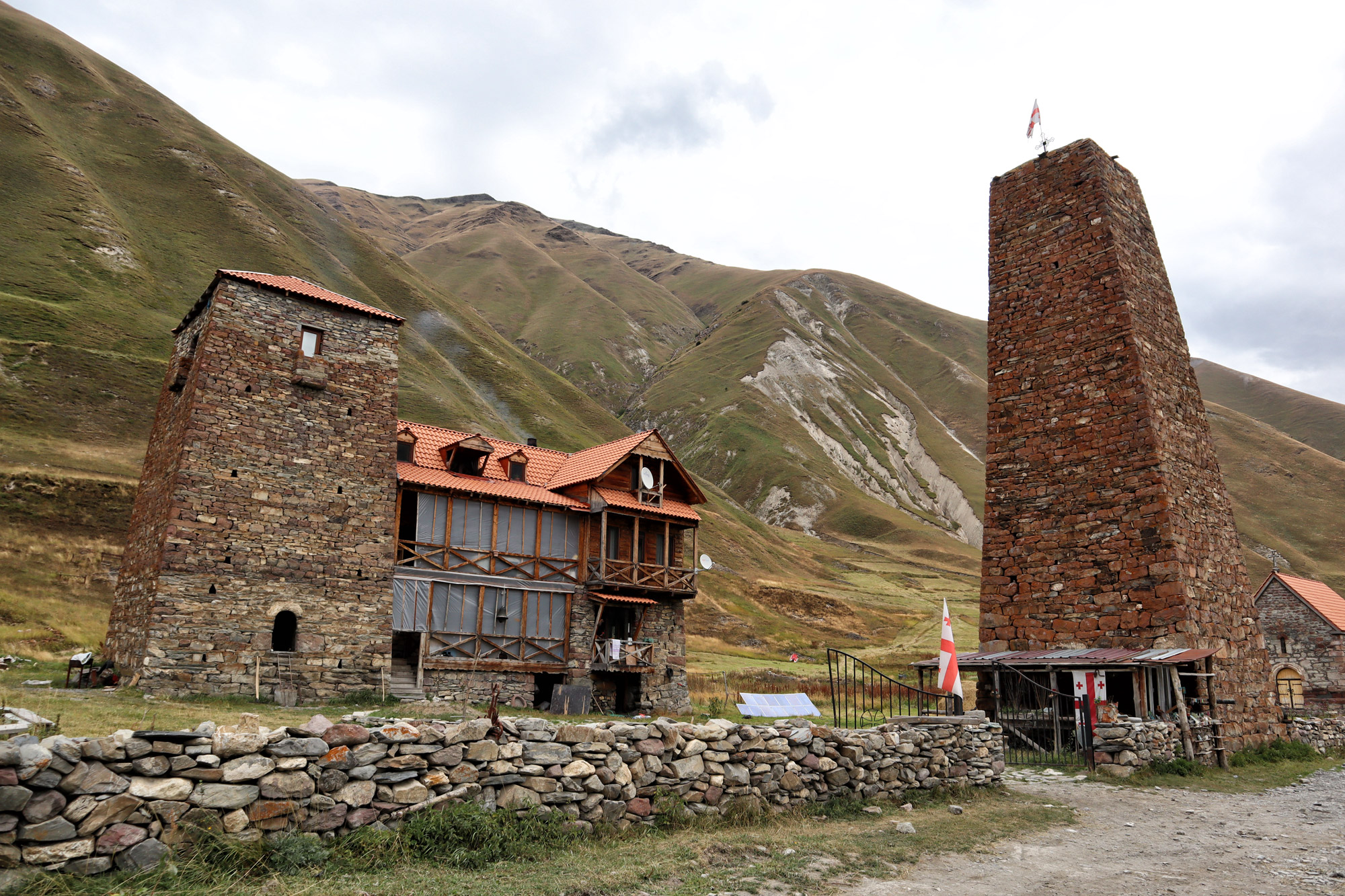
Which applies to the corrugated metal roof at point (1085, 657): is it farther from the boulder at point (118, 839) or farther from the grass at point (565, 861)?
the boulder at point (118, 839)

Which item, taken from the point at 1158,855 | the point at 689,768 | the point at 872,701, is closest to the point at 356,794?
the point at 689,768

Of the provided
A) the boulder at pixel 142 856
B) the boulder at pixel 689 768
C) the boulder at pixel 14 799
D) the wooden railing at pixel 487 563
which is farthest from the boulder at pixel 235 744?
the wooden railing at pixel 487 563

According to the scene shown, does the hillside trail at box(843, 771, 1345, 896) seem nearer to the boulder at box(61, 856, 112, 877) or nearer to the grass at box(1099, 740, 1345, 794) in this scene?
the grass at box(1099, 740, 1345, 794)

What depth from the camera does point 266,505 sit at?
72.2 ft

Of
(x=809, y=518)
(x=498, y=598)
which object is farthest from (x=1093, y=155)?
(x=809, y=518)

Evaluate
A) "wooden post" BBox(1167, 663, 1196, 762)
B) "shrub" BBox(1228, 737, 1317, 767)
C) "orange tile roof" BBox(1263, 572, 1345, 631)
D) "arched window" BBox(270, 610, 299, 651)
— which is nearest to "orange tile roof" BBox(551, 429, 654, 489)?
"arched window" BBox(270, 610, 299, 651)

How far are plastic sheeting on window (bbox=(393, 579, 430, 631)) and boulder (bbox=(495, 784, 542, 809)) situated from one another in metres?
16.8

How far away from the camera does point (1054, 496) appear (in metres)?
20.4

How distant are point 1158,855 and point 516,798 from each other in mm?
7703

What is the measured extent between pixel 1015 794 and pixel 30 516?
40693mm

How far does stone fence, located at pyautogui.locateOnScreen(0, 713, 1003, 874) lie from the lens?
6367 mm

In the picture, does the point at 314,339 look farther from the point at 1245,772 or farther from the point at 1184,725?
the point at 1245,772

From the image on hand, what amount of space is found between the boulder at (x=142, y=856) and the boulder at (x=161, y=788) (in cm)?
35

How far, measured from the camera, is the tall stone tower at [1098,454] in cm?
1869
